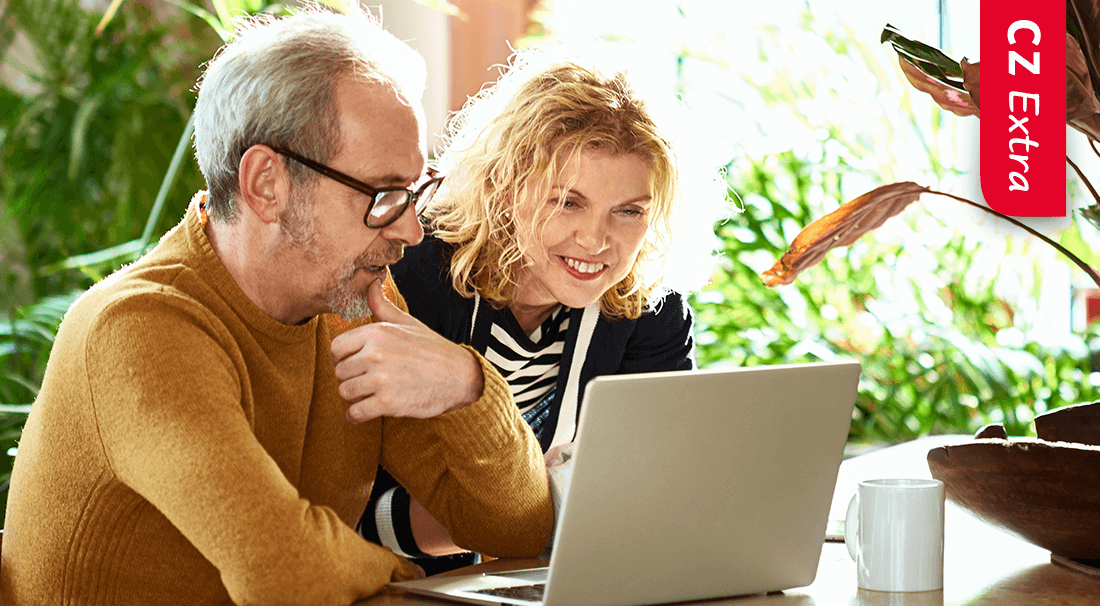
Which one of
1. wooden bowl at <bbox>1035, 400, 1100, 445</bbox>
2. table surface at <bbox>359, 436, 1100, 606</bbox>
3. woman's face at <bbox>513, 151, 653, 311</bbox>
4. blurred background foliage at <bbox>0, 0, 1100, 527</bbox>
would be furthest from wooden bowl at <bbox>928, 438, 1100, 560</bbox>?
blurred background foliage at <bbox>0, 0, 1100, 527</bbox>

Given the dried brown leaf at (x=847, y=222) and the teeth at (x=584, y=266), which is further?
the teeth at (x=584, y=266)

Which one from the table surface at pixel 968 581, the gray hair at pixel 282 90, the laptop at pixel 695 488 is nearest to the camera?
the laptop at pixel 695 488

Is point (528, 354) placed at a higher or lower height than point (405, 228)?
lower

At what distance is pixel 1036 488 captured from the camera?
1.19 metres

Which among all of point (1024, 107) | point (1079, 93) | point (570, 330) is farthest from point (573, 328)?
point (1024, 107)

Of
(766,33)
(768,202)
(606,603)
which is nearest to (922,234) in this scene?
(768,202)

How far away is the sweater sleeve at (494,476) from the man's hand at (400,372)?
3 centimetres

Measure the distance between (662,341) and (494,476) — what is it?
0.71 metres

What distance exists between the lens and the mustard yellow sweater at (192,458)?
3.52ft

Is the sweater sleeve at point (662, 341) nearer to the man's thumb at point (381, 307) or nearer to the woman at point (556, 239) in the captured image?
the woman at point (556, 239)

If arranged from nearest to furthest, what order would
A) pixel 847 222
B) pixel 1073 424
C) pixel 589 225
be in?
pixel 1073 424
pixel 847 222
pixel 589 225

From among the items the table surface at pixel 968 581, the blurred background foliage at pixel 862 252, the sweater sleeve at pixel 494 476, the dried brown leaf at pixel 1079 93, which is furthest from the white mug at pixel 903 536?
the blurred background foliage at pixel 862 252

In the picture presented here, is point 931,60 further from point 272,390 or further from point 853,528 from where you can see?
point 272,390

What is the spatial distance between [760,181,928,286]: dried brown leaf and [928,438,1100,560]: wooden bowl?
483mm
